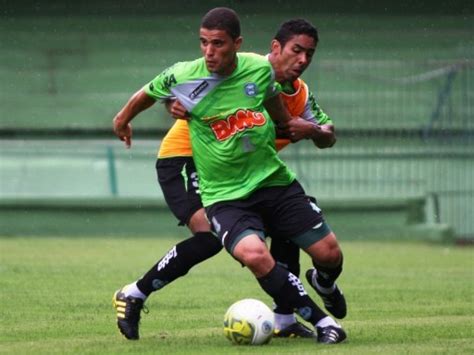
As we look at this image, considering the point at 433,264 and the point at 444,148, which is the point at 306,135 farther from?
the point at 444,148

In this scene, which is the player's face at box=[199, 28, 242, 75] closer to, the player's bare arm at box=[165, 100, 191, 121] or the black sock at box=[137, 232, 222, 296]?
the player's bare arm at box=[165, 100, 191, 121]

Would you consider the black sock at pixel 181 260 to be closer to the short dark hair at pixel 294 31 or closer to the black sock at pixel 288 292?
the black sock at pixel 288 292

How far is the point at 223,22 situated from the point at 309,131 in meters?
0.97

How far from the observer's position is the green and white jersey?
25.3 ft

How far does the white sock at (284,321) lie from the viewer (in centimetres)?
838

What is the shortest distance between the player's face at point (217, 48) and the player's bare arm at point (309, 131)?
65cm

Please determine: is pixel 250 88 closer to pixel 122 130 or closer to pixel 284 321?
pixel 122 130

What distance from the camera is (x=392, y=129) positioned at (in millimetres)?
21109

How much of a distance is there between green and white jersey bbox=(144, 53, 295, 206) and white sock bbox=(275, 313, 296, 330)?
40.2 inches

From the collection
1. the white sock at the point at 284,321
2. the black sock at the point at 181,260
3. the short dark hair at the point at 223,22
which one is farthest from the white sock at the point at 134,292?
the short dark hair at the point at 223,22

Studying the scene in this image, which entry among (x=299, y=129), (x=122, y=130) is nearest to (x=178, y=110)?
(x=122, y=130)

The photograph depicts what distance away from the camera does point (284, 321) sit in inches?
330

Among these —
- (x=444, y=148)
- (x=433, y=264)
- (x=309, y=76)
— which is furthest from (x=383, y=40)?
(x=433, y=264)

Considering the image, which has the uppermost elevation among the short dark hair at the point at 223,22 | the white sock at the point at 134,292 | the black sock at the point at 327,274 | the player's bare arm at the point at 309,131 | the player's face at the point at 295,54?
the short dark hair at the point at 223,22
